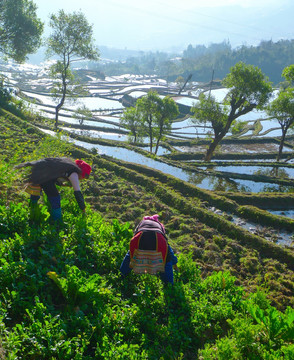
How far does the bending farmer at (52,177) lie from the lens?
6.27 m

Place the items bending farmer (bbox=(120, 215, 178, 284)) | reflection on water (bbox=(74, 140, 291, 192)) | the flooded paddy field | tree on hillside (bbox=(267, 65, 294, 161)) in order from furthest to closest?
tree on hillside (bbox=(267, 65, 294, 161))
the flooded paddy field
reflection on water (bbox=(74, 140, 291, 192))
bending farmer (bbox=(120, 215, 178, 284))

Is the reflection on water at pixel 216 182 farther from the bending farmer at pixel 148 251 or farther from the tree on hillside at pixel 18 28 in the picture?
the tree on hillside at pixel 18 28

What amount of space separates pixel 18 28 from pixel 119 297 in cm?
2597

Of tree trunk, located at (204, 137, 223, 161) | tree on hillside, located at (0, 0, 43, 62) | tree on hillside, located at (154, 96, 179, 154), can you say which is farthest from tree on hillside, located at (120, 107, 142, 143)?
tree on hillside, located at (0, 0, 43, 62)

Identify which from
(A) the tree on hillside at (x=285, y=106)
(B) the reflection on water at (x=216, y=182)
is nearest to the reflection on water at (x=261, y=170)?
(B) the reflection on water at (x=216, y=182)

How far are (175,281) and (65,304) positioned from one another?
7.48ft

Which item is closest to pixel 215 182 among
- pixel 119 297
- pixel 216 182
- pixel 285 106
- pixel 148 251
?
pixel 216 182

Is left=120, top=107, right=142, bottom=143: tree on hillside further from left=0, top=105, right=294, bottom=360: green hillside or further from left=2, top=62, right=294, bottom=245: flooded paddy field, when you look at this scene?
left=0, top=105, right=294, bottom=360: green hillside

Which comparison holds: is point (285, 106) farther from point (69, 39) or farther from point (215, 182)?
point (69, 39)

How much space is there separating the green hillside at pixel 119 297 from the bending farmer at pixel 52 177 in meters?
0.34

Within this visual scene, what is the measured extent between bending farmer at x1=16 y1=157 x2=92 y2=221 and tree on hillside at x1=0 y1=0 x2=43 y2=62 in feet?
75.0

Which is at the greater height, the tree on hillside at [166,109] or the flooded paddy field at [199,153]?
the tree on hillside at [166,109]

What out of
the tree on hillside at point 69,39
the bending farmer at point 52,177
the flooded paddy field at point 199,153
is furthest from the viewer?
the tree on hillside at point 69,39

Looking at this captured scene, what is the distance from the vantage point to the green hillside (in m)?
3.95
